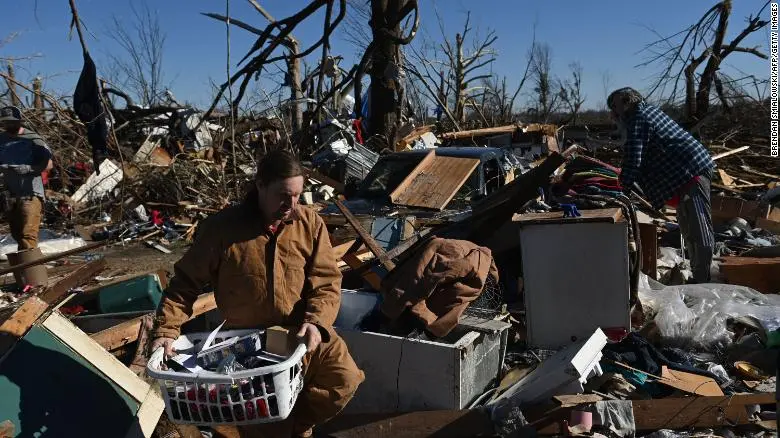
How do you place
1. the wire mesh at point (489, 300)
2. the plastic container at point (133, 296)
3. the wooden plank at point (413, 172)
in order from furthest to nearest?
1. the wooden plank at point (413, 172)
2. the plastic container at point (133, 296)
3. the wire mesh at point (489, 300)

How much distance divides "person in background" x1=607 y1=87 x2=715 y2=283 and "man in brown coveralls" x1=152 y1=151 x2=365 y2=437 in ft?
12.0

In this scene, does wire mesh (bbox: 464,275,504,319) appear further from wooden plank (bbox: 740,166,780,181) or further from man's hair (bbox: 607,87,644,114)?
wooden plank (bbox: 740,166,780,181)

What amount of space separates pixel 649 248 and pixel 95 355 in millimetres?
4819

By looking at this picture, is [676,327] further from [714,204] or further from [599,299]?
[714,204]

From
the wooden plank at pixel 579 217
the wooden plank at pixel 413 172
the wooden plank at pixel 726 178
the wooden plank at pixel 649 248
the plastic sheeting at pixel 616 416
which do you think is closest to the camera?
the plastic sheeting at pixel 616 416

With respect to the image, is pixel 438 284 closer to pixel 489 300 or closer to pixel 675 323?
pixel 489 300

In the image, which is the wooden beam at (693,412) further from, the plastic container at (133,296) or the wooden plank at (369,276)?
the plastic container at (133,296)

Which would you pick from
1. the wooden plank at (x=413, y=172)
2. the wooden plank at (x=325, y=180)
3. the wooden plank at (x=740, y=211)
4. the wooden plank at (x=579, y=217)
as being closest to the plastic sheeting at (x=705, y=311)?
the wooden plank at (x=579, y=217)

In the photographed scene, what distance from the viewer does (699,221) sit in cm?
552

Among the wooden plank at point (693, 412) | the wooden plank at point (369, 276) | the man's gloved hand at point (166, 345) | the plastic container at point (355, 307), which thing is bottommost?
the wooden plank at point (693, 412)

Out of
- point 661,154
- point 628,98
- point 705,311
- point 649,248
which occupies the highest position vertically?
point 628,98

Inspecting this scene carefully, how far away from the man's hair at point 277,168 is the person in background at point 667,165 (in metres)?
3.77

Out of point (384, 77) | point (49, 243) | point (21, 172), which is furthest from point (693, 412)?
point (384, 77)

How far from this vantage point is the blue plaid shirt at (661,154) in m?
5.42
